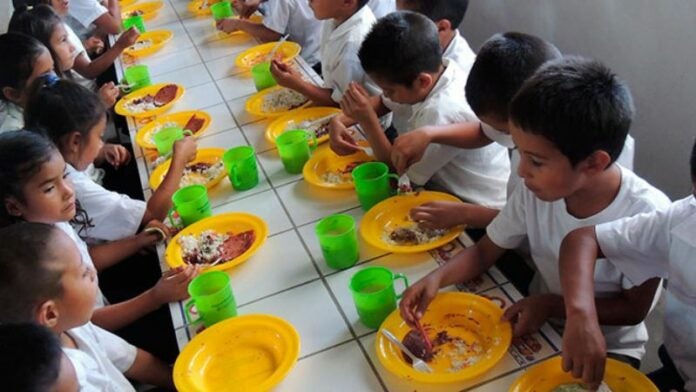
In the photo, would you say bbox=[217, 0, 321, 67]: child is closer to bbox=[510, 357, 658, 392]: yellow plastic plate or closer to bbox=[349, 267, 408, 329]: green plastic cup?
bbox=[349, 267, 408, 329]: green plastic cup

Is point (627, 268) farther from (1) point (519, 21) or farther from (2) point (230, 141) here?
(1) point (519, 21)

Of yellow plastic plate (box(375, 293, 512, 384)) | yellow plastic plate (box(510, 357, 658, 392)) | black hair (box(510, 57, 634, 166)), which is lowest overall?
yellow plastic plate (box(375, 293, 512, 384))

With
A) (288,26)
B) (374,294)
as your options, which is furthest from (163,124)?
(374,294)

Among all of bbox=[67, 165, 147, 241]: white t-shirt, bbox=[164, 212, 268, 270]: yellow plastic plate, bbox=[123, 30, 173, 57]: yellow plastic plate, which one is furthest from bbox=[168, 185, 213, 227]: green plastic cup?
bbox=[123, 30, 173, 57]: yellow plastic plate

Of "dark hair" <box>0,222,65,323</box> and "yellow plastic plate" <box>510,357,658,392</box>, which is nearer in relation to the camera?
"yellow plastic plate" <box>510,357,658,392</box>

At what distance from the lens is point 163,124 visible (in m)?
2.24

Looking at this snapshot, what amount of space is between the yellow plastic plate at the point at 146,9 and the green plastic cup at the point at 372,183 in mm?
2250

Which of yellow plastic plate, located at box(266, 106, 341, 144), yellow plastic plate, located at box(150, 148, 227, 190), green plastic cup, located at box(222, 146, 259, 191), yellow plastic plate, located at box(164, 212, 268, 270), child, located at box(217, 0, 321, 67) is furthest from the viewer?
child, located at box(217, 0, 321, 67)

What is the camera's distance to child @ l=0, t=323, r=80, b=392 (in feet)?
3.27

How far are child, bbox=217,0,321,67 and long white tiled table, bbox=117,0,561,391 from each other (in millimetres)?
658

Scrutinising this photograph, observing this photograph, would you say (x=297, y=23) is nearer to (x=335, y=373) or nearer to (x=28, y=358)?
(x=335, y=373)

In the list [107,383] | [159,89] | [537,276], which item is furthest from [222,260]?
[159,89]

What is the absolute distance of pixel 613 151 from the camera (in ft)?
3.93

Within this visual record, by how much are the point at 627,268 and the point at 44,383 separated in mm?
1024
